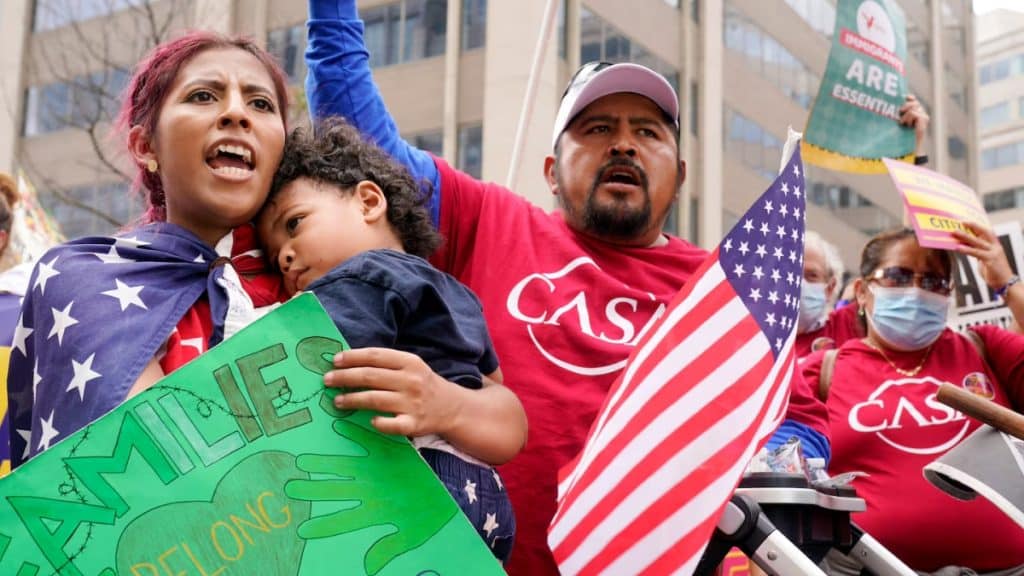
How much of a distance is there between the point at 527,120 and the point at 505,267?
1.07 m

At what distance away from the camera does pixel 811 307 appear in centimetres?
561

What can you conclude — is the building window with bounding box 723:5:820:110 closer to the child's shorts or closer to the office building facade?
the office building facade

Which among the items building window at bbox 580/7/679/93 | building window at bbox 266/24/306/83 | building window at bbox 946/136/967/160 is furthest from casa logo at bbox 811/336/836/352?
building window at bbox 946/136/967/160

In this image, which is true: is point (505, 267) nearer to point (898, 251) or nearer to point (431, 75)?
point (898, 251)

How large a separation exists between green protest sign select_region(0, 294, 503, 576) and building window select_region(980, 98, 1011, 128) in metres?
70.9

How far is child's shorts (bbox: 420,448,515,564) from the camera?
76.5 inches

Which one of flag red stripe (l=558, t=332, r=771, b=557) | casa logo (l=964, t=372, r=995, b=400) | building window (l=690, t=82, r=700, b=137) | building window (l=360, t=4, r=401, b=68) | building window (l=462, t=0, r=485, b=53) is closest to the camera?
flag red stripe (l=558, t=332, r=771, b=557)

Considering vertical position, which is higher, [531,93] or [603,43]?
[603,43]

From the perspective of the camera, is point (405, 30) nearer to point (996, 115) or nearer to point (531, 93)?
point (531, 93)

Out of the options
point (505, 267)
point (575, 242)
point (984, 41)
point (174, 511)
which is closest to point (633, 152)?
point (575, 242)

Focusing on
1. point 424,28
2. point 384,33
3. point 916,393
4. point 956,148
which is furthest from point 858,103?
point 956,148

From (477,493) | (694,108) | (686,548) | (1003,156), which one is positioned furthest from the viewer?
(1003,156)

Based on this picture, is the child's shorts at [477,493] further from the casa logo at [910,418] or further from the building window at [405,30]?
the building window at [405,30]

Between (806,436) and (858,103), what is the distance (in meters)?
2.65
